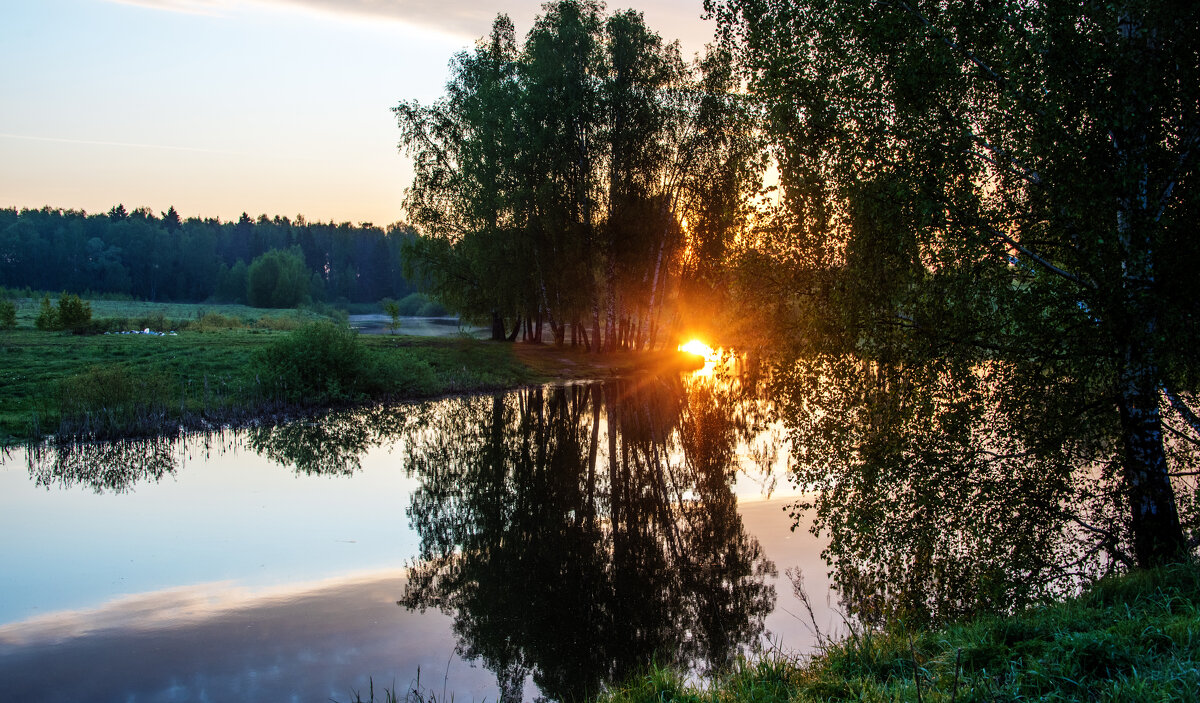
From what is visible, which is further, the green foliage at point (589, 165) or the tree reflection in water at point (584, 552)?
the green foliage at point (589, 165)

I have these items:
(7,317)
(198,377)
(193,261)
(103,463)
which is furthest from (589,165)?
(193,261)

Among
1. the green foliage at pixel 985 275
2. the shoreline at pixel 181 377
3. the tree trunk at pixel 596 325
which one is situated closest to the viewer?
the green foliage at pixel 985 275

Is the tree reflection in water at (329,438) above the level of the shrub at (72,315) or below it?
below

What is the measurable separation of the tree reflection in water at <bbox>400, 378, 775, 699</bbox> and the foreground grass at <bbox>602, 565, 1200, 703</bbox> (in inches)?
67.3

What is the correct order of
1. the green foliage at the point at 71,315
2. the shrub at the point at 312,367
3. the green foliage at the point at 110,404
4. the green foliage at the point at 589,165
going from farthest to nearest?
the green foliage at the point at 71,315
the green foliage at the point at 589,165
the shrub at the point at 312,367
the green foliage at the point at 110,404

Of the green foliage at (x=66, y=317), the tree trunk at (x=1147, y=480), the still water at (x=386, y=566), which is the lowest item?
the still water at (x=386, y=566)

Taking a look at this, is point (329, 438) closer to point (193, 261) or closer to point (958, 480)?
point (958, 480)

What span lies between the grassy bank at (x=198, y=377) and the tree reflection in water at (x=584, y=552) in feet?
20.2

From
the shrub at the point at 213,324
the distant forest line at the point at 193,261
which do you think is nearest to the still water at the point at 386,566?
the shrub at the point at 213,324

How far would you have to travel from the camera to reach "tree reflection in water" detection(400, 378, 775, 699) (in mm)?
8539

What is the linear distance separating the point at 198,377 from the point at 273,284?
3249 inches

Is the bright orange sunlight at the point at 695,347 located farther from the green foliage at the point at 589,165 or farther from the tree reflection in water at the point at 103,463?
the tree reflection in water at the point at 103,463

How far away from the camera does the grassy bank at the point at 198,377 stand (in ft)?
68.7

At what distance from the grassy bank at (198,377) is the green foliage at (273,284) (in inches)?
2482
